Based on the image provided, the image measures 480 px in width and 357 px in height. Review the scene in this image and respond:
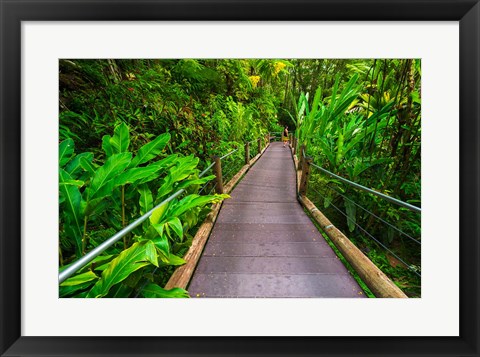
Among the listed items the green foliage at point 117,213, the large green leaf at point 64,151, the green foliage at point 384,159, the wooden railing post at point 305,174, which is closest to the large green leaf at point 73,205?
the green foliage at point 117,213

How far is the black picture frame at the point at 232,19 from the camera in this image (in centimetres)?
83

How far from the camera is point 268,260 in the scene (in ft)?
6.06

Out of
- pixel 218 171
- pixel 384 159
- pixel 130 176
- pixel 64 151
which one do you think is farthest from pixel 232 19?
pixel 218 171

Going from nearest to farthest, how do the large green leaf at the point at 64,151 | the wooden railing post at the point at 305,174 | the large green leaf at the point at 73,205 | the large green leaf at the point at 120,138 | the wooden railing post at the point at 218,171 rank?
1. the large green leaf at the point at 73,205
2. the large green leaf at the point at 64,151
3. the large green leaf at the point at 120,138
4. the wooden railing post at the point at 218,171
5. the wooden railing post at the point at 305,174

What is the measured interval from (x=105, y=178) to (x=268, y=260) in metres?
1.29

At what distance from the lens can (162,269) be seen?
174 centimetres

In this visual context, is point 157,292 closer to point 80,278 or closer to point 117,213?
point 80,278

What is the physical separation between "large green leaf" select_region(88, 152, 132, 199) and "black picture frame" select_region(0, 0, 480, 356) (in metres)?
0.31

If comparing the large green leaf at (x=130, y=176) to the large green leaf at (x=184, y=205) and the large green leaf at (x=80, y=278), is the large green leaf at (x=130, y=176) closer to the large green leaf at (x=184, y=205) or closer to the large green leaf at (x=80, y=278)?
the large green leaf at (x=184, y=205)

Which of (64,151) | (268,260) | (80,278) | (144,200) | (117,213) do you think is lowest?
(268,260)

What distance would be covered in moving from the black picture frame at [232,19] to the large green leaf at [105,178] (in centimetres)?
31

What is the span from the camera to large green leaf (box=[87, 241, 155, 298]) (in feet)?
3.16
